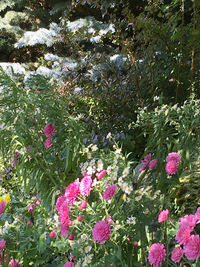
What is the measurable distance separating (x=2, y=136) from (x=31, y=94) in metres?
0.30

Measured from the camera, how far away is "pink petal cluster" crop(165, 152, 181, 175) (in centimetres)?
158

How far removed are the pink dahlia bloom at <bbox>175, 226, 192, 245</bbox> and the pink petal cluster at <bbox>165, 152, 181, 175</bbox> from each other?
33cm

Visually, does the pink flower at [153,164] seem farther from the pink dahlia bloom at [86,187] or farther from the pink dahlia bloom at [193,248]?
the pink dahlia bloom at [193,248]

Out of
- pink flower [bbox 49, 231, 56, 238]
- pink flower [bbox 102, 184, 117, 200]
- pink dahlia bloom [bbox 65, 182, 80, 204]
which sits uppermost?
pink flower [bbox 102, 184, 117, 200]

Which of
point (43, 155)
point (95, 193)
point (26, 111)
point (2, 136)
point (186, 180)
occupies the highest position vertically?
point (26, 111)

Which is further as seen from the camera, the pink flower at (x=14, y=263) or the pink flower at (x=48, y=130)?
the pink flower at (x=48, y=130)

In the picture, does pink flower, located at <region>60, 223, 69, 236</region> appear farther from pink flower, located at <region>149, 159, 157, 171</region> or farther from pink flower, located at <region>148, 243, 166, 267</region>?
pink flower, located at <region>149, 159, 157, 171</region>

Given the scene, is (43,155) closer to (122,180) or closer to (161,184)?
(122,180)

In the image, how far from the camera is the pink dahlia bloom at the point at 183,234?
1.28 m

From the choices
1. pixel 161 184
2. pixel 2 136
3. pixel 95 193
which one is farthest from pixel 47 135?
pixel 161 184

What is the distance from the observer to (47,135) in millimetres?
1914

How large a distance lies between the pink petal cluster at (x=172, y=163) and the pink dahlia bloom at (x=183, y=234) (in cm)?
33

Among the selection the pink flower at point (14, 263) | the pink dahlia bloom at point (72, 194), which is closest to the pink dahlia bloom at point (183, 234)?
the pink dahlia bloom at point (72, 194)

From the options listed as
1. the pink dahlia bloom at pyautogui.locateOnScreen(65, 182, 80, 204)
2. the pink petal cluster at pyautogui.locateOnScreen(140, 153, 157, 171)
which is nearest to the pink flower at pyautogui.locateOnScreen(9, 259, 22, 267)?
the pink dahlia bloom at pyautogui.locateOnScreen(65, 182, 80, 204)
